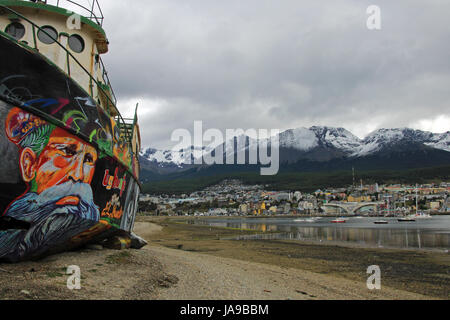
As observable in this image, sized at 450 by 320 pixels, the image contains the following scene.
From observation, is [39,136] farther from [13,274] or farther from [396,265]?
[396,265]

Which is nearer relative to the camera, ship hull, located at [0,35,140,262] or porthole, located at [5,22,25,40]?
ship hull, located at [0,35,140,262]

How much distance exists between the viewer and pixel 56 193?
731 cm

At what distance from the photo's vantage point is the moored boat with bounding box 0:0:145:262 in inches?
255

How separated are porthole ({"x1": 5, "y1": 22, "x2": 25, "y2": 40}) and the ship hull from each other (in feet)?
10.6

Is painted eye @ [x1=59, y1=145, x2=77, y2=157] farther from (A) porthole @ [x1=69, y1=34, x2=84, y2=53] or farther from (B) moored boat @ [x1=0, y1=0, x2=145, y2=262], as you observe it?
(A) porthole @ [x1=69, y1=34, x2=84, y2=53]

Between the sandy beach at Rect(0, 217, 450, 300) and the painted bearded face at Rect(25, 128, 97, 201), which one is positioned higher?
the painted bearded face at Rect(25, 128, 97, 201)

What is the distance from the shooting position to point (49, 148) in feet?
23.2

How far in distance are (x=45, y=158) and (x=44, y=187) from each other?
61cm

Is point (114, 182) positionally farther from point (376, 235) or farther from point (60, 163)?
point (376, 235)

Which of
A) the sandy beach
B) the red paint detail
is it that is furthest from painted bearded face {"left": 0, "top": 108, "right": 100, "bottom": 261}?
the sandy beach

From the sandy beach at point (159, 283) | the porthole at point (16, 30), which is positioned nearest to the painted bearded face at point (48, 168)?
the sandy beach at point (159, 283)

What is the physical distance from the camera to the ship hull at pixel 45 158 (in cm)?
645

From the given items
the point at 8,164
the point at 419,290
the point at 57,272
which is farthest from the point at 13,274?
the point at 419,290

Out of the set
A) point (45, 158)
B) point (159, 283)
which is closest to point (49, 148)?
point (45, 158)
